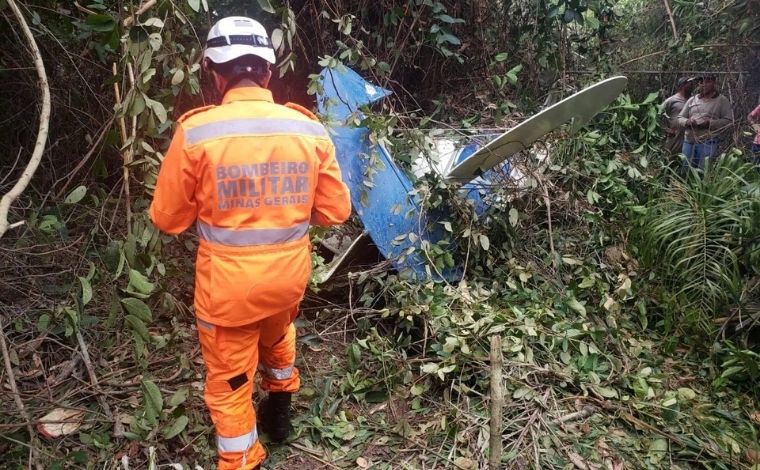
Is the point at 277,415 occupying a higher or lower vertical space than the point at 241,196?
lower

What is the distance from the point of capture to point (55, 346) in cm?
238

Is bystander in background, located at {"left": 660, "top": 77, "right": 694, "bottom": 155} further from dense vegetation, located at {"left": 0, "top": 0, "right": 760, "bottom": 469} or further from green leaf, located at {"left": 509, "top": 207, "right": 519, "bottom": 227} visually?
green leaf, located at {"left": 509, "top": 207, "right": 519, "bottom": 227}

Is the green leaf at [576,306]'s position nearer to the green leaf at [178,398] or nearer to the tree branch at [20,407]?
the green leaf at [178,398]

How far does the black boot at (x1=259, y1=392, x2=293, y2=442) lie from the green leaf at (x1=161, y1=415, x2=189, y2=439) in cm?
33

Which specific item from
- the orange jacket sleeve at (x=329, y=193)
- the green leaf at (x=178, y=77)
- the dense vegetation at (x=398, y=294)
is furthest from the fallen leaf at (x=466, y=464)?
the green leaf at (x=178, y=77)

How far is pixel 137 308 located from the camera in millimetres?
1706

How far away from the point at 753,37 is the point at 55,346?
6.18m

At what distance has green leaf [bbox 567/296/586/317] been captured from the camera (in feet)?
9.20

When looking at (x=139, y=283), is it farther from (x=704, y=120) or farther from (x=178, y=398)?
(x=704, y=120)

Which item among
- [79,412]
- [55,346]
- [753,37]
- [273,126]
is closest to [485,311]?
[273,126]

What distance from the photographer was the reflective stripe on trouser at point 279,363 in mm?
2055

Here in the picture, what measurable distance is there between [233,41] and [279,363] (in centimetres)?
126

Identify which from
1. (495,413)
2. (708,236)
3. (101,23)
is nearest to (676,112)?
(708,236)

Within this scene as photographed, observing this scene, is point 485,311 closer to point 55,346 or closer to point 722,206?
point 722,206
